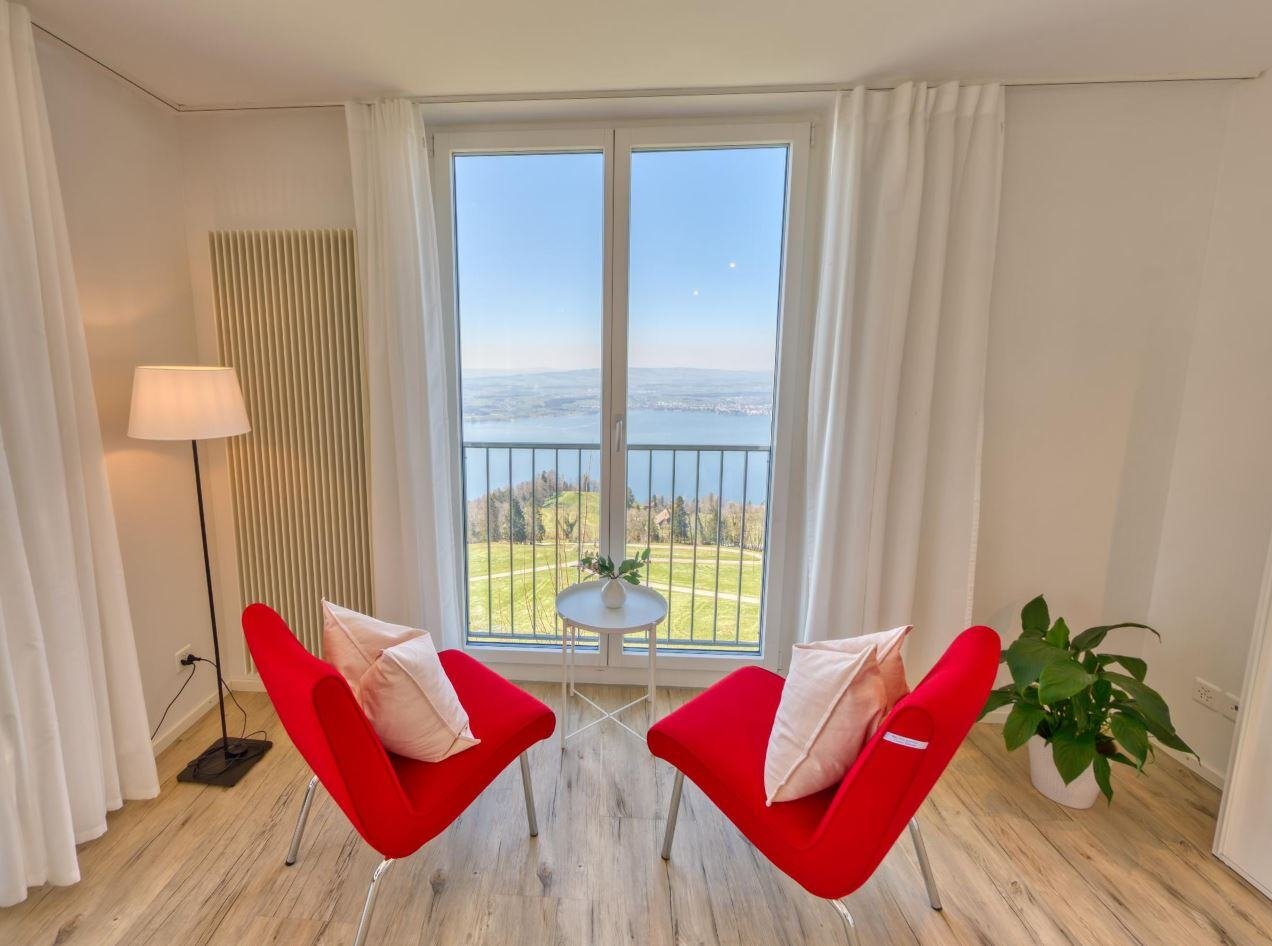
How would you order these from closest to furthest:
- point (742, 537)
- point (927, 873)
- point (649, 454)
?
point (927, 873) → point (649, 454) → point (742, 537)

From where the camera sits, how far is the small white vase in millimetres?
2141

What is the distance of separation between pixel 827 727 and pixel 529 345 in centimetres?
183

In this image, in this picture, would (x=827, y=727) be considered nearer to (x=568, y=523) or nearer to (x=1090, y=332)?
(x=568, y=523)

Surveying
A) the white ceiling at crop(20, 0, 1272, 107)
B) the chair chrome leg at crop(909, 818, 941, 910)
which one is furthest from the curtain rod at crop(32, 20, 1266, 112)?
the chair chrome leg at crop(909, 818, 941, 910)

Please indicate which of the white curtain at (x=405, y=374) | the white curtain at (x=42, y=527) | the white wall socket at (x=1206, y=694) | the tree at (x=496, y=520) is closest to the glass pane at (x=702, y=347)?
the tree at (x=496, y=520)

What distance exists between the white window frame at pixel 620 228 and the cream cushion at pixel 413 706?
1.12 metres

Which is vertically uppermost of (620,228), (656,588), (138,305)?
(620,228)

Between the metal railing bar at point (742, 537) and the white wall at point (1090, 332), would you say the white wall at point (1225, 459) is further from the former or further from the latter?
the metal railing bar at point (742, 537)

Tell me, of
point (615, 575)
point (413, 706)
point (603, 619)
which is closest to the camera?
point (413, 706)

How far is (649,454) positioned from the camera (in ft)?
8.20

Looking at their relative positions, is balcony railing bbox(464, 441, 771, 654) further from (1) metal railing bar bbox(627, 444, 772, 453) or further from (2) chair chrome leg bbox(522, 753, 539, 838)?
(2) chair chrome leg bbox(522, 753, 539, 838)

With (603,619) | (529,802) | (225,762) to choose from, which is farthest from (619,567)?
(225,762)

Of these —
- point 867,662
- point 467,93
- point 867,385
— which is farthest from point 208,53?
point 867,662

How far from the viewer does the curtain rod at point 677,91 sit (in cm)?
193
